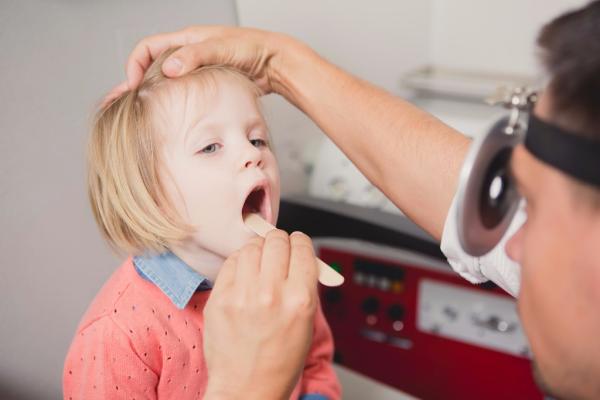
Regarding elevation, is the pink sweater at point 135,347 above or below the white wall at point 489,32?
below

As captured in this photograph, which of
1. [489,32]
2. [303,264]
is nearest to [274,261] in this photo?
[303,264]

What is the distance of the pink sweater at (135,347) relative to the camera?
2.24ft

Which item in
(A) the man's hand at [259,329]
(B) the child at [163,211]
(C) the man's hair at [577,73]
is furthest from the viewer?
(B) the child at [163,211]

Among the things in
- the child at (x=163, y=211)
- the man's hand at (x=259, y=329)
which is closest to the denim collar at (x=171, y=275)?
the child at (x=163, y=211)

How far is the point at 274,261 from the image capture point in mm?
614

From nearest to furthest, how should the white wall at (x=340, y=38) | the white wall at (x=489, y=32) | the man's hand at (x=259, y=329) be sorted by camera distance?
the man's hand at (x=259, y=329), the white wall at (x=340, y=38), the white wall at (x=489, y=32)

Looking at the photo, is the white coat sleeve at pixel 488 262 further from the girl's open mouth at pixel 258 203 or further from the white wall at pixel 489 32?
the white wall at pixel 489 32

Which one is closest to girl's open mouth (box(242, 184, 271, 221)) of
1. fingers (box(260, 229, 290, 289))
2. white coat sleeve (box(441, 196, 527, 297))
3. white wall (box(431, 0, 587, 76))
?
fingers (box(260, 229, 290, 289))

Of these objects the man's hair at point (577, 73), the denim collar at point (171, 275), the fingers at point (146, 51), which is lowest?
the denim collar at point (171, 275)

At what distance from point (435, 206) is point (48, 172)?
50cm

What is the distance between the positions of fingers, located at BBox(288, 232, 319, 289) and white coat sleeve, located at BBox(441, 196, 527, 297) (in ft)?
0.64

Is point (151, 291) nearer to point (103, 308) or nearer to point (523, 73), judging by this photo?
point (103, 308)

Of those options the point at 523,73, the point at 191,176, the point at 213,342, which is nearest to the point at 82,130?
the point at 191,176

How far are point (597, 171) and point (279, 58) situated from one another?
53 centimetres
